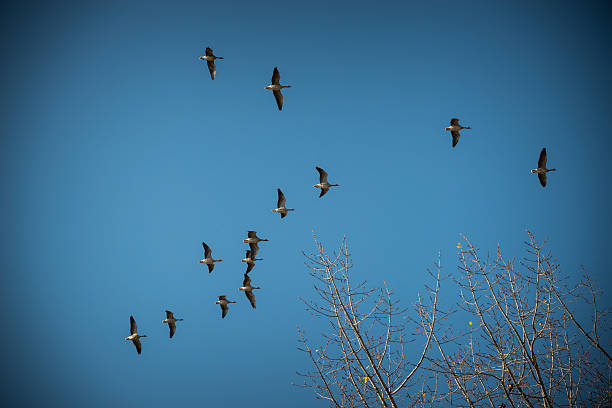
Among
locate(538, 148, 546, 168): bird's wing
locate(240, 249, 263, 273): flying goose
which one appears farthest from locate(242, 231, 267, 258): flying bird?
locate(538, 148, 546, 168): bird's wing

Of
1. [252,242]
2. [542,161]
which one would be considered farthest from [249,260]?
[542,161]

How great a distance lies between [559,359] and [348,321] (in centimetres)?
525

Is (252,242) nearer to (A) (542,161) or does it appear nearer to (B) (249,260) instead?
(B) (249,260)

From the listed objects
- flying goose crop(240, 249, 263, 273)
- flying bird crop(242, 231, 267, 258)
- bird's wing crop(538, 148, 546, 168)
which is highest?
bird's wing crop(538, 148, 546, 168)

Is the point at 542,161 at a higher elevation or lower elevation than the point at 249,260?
higher

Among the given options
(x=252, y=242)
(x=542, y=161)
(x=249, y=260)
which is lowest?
(x=249, y=260)

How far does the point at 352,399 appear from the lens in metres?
9.51

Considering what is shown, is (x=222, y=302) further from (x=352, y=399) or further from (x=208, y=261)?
(x=352, y=399)

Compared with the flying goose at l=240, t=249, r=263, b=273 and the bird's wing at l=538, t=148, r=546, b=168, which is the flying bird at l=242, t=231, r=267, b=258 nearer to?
the flying goose at l=240, t=249, r=263, b=273

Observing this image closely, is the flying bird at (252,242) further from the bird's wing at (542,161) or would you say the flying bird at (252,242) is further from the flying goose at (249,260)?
the bird's wing at (542,161)

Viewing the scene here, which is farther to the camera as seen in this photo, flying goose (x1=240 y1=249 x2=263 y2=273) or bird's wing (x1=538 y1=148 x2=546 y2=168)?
flying goose (x1=240 y1=249 x2=263 y2=273)

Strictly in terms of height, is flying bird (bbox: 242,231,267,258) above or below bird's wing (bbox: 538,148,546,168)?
below

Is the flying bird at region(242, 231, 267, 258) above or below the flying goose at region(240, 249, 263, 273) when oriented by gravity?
above

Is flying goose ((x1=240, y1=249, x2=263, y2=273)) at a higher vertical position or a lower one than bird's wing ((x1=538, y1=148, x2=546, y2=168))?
lower
